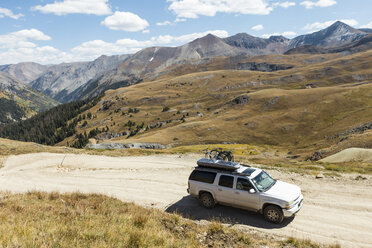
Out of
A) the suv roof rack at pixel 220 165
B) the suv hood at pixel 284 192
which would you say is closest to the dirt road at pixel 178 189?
the suv hood at pixel 284 192

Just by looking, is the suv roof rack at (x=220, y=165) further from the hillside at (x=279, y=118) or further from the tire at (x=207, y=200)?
the hillside at (x=279, y=118)

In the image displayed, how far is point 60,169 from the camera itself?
24.4m

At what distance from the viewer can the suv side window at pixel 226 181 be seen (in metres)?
13.3

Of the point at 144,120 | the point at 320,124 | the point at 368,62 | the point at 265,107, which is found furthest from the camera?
the point at 368,62

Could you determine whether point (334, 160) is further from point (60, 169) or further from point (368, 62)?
point (368, 62)

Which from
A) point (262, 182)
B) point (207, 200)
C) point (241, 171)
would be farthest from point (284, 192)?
point (207, 200)

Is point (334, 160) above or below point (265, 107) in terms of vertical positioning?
→ below

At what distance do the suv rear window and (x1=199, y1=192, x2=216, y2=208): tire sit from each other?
81 cm

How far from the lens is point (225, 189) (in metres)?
13.3

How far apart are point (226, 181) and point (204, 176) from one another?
1.43 meters

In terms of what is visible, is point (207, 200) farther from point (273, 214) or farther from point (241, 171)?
point (273, 214)

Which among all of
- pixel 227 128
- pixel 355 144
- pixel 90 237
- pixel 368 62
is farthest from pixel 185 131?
pixel 368 62

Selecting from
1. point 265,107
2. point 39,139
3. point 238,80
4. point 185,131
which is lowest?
point 39,139

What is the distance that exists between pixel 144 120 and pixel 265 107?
71517 mm
